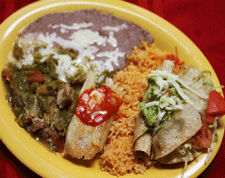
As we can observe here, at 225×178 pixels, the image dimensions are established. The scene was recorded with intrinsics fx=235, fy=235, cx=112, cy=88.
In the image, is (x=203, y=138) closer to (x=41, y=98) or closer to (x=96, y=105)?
(x=96, y=105)

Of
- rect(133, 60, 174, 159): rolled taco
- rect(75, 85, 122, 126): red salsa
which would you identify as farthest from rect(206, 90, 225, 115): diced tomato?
rect(75, 85, 122, 126): red salsa

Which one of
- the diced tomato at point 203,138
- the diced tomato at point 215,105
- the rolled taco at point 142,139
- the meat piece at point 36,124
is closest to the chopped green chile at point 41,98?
the meat piece at point 36,124

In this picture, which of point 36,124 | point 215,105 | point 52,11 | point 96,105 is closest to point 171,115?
point 215,105

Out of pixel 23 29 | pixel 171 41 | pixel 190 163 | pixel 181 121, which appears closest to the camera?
pixel 181 121

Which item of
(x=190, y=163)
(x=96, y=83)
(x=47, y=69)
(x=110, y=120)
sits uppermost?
(x=47, y=69)

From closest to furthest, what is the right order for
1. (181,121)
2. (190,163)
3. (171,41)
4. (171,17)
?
1. (181,121)
2. (190,163)
3. (171,41)
4. (171,17)

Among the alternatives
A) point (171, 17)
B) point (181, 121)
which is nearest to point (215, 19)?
point (171, 17)

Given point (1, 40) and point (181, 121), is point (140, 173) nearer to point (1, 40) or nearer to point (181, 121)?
point (181, 121)
